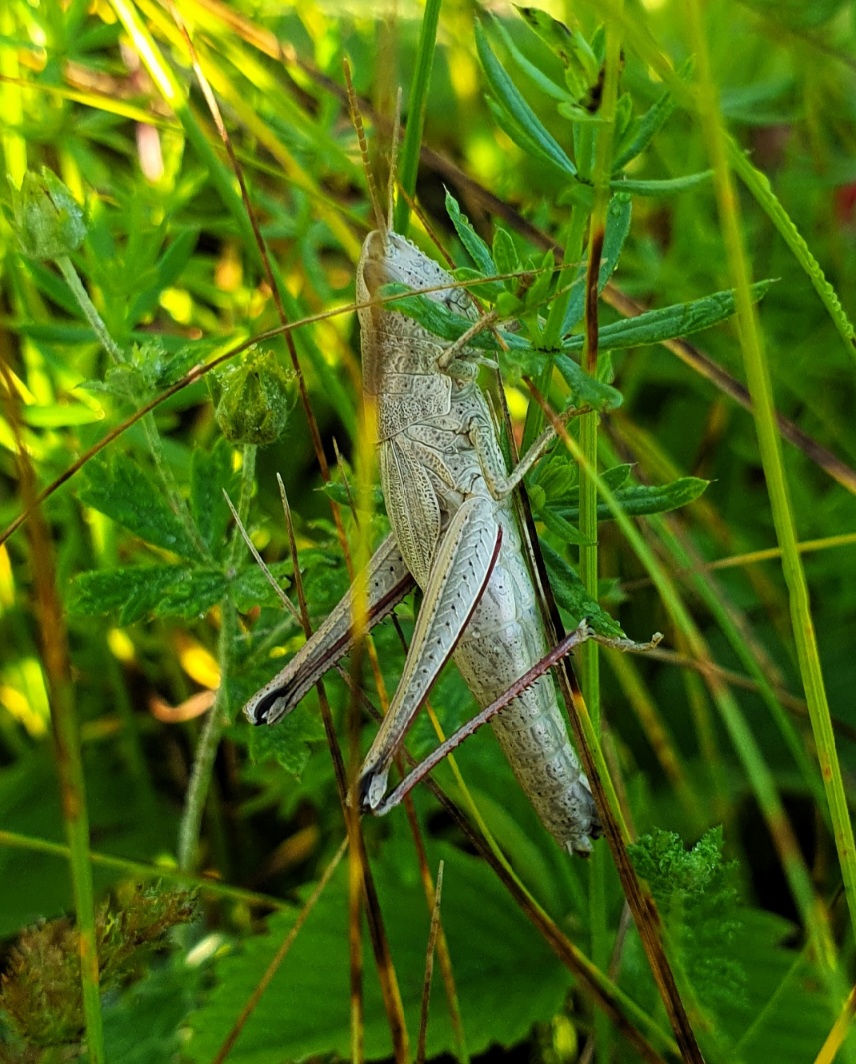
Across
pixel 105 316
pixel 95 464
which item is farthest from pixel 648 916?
pixel 105 316

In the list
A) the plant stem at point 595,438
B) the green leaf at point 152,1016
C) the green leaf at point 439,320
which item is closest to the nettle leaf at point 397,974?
the green leaf at point 152,1016

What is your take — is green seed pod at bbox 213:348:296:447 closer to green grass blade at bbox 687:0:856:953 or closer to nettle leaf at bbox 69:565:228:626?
nettle leaf at bbox 69:565:228:626

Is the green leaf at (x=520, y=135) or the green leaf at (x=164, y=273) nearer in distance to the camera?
the green leaf at (x=520, y=135)

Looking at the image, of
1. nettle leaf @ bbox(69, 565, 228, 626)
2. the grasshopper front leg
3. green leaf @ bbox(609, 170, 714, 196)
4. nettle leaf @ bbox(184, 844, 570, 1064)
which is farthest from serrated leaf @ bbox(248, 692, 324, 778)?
green leaf @ bbox(609, 170, 714, 196)

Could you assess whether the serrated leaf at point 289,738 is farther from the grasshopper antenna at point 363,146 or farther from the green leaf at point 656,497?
the grasshopper antenna at point 363,146

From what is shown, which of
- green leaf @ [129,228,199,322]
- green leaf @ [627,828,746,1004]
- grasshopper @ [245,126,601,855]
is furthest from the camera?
green leaf @ [129,228,199,322]

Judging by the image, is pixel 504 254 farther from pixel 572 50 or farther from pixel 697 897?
pixel 697 897
